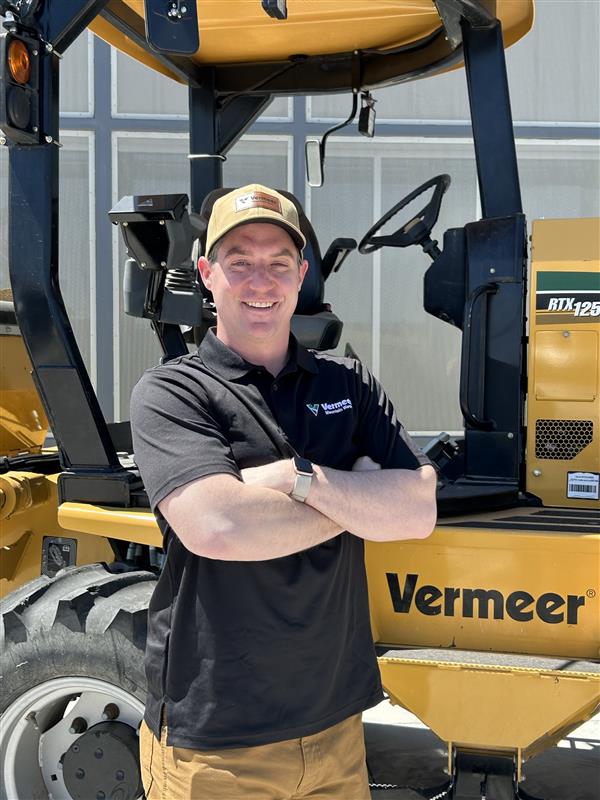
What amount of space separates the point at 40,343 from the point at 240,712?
1.55 m

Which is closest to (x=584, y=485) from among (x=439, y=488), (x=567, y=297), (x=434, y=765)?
(x=439, y=488)

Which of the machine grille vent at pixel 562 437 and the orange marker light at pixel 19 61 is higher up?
the orange marker light at pixel 19 61

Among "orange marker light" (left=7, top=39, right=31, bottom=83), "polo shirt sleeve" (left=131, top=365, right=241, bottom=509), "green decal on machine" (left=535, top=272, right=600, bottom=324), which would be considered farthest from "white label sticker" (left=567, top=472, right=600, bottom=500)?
"orange marker light" (left=7, top=39, right=31, bottom=83)

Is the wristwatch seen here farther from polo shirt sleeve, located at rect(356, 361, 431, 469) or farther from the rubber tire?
the rubber tire

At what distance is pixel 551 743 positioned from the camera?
2.89 meters

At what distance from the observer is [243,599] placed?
6.32ft

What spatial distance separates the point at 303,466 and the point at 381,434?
1.11 feet

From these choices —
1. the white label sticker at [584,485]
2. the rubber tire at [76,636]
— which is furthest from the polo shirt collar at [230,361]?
the white label sticker at [584,485]

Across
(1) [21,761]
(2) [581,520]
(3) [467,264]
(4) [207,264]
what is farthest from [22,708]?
(3) [467,264]

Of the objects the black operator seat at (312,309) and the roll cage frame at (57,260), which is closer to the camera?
the roll cage frame at (57,260)

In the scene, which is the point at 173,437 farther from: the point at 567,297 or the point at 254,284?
the point at 567,297

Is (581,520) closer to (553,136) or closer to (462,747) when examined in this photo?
(462,747)

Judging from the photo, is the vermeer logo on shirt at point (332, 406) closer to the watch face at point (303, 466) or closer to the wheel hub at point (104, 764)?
the watch face at point (303, 466)

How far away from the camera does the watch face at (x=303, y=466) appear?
193 cm
